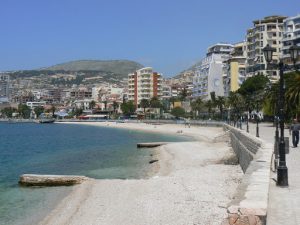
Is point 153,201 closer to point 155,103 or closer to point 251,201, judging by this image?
point 251,201

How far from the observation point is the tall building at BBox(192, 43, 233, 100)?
15350 centimetres

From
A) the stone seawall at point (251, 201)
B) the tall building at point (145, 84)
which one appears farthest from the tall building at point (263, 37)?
the stone seawall at point (251, 201)

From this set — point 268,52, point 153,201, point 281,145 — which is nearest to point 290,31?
point 153,201

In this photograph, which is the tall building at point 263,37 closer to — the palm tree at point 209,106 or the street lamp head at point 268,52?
the palm tree at point 209,106

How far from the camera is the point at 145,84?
611 ft

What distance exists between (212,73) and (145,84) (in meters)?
39.6

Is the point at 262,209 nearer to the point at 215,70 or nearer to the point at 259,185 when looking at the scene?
the point at 259,185

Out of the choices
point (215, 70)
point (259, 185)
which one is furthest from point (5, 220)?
point (215, 70)

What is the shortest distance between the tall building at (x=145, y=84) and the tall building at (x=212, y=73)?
21.0m

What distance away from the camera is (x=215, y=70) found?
153875 millimetres

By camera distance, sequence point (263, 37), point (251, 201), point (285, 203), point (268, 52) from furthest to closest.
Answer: point (263, 37) → point (268, 52) → point (285, 203) → point (251, 201)

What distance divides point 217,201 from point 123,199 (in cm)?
428

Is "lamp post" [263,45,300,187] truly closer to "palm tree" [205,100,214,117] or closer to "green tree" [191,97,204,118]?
"palm tree" [205,100,214,117]

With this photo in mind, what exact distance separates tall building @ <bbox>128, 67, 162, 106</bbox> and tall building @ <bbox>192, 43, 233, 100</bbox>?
68.9ft
